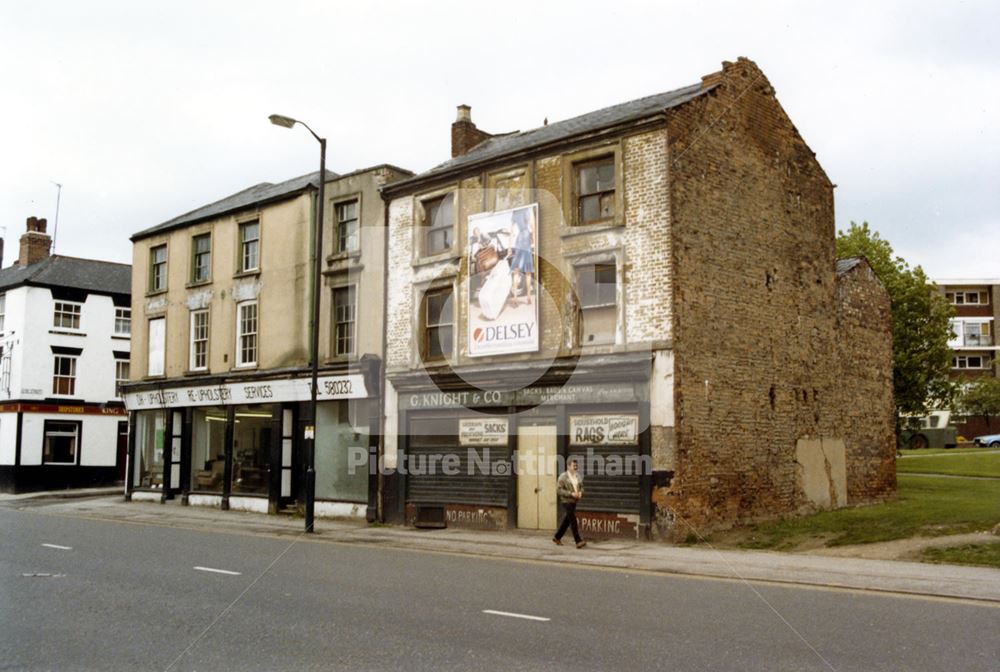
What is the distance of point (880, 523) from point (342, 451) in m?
14.3

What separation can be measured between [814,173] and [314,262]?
47.9 ft

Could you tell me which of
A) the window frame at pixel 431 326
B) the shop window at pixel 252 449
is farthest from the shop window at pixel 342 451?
the window frame at pixel 431 326

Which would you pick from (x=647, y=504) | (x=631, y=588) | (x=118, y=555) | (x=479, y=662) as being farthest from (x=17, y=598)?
(x=647, y=504)

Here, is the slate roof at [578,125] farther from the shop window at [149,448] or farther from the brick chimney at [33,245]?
the brick chimney at [33,245]

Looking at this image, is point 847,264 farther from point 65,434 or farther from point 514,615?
point 65,434

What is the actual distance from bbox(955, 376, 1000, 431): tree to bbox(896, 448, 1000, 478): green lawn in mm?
23414

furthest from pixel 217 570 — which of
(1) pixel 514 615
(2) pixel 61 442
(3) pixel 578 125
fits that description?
(2) pixel 61 442

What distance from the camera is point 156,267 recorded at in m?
33.7

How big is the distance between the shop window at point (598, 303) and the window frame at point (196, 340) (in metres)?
15.4

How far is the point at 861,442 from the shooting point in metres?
25.5

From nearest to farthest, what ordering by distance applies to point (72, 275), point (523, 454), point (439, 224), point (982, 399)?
point (523, 454) → point (439, 224) → point (72, 275) → point (982, 399)

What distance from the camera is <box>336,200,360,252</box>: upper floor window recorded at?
1041 inches

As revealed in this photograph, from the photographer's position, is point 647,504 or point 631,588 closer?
point 631,588

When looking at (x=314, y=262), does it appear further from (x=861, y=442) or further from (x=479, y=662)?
(x=479, y=662)
